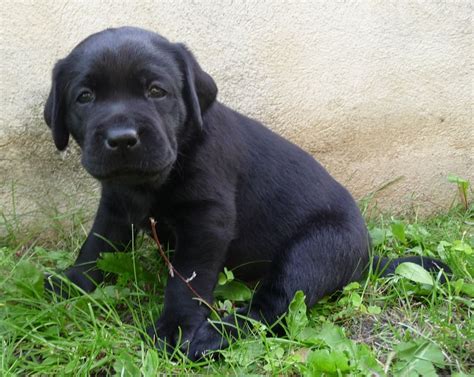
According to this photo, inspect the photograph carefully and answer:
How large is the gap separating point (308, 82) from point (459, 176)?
3.99 feet

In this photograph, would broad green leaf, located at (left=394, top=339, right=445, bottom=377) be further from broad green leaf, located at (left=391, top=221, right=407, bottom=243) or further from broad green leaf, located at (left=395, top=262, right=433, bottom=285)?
broad green leaf, located at (left=391, top=221, right=407, bottom=243)

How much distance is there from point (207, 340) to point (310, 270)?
58 centimetres

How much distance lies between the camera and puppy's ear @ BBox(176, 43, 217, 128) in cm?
269

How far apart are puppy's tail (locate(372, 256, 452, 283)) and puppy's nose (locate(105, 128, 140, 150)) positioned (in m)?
1.38

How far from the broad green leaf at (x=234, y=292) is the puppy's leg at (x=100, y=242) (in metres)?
0.49

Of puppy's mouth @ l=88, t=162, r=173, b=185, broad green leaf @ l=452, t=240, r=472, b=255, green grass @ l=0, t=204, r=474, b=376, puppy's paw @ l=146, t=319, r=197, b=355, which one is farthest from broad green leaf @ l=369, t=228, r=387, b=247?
puppy's mouth @ l=88, t=162, r=173, b=185

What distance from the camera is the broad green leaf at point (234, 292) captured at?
9.94 ft

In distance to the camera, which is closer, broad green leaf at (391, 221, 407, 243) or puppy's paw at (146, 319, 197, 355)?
puppy's paw at (146, 319, 197, 355)

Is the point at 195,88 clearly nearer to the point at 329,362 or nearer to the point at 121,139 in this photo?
the point at 121,139

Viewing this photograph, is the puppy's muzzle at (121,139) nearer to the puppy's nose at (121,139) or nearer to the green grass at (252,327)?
the puppy's nose at (121,139)

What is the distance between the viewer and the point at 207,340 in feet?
8.52

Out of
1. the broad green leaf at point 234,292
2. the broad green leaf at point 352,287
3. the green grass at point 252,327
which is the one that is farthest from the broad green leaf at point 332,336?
the broad green leaf at point 234,292

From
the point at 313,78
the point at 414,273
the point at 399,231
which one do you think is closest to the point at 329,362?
the point at 414,273

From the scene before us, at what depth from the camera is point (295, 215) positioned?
3.07 m
